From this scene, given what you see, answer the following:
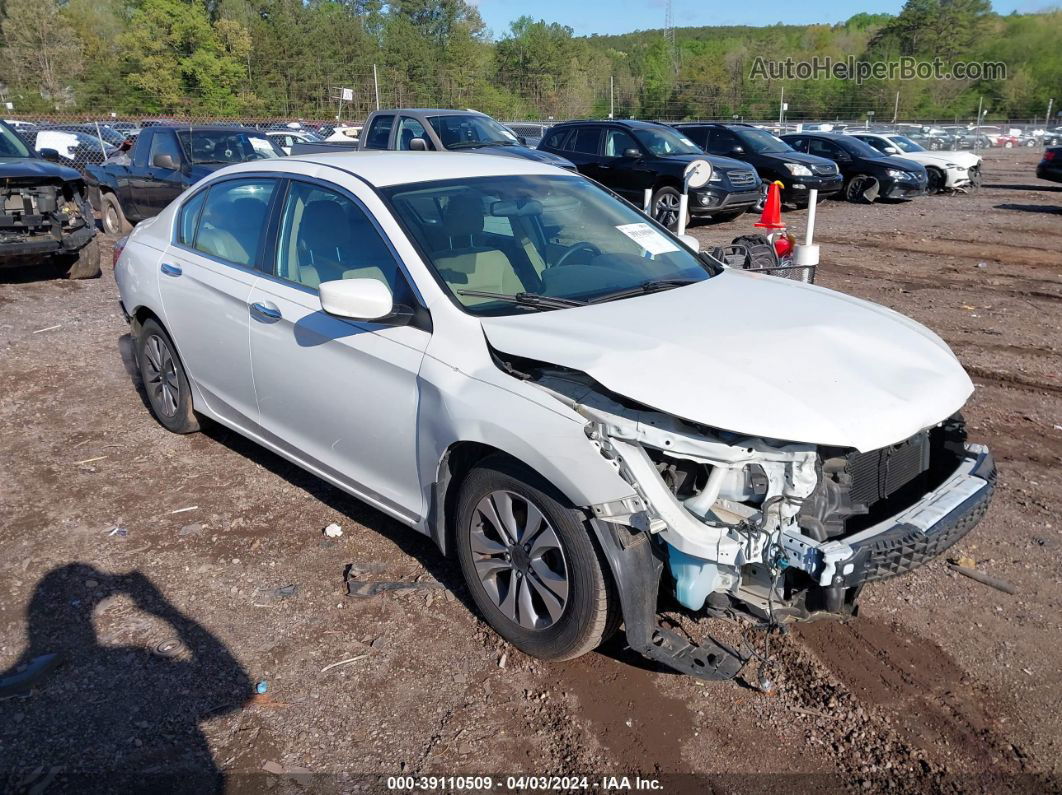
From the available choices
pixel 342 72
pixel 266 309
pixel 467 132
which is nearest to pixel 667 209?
pixel 467 132

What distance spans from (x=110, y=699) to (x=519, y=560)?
1.57 metres

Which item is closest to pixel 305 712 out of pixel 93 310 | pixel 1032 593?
pixel 1032 593

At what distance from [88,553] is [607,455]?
278cm

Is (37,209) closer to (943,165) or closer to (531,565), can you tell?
(531,565)

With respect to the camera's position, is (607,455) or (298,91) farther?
(298,91)

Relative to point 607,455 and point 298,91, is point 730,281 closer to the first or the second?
point 607,455

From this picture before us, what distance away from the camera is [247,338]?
14.0 ft

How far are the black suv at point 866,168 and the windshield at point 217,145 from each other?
13716 millimetres

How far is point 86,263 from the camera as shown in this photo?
10.5 meters

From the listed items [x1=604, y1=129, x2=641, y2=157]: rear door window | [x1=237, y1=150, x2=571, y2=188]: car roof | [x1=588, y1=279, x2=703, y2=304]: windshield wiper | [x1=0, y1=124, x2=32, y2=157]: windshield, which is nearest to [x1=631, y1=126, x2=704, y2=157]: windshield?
[x1=604, y1=129, x2=641, y2=157]: rear door window

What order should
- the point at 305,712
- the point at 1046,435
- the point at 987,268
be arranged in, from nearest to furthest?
the point at 305,712 → the point at 1046,435 → the point at 987,268

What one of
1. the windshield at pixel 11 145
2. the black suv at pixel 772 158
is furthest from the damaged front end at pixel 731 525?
the black suv at pixel 772 158

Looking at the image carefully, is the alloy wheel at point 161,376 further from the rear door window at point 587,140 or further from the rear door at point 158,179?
the rear door window at point 587,140

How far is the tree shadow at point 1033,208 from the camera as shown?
18.2 metres
